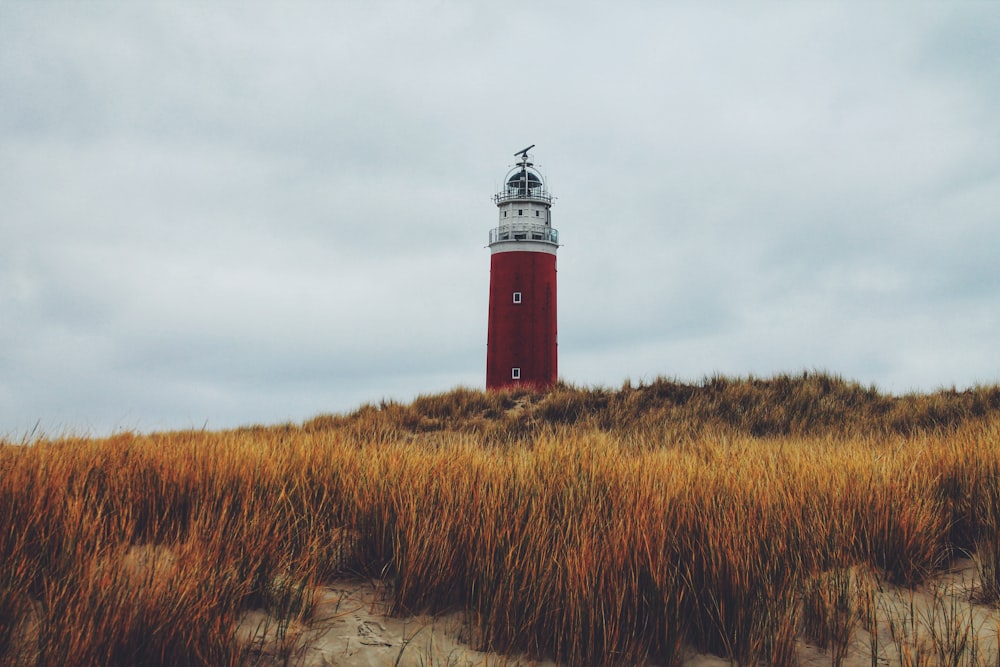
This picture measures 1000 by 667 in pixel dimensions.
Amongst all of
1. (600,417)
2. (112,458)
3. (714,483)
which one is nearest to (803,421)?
(600,417)

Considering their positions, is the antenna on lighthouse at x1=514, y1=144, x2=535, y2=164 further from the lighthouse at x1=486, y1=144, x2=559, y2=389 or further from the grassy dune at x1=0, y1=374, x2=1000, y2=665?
the grassy dune at x1=0, y1=374, x2=1000, y2=665

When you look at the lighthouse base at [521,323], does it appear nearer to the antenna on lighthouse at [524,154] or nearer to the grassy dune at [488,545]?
the antenna on lighthouse at [524,154]

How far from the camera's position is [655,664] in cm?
290

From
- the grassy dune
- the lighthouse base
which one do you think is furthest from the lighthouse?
the grassy dune

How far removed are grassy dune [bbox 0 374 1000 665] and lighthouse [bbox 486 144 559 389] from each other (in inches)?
873

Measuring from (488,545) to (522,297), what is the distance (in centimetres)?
2416

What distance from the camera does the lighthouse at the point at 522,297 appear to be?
27.1 meters

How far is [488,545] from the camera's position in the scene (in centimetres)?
316

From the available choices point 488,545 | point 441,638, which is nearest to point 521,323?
point 488,545

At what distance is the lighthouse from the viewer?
88.8 ft

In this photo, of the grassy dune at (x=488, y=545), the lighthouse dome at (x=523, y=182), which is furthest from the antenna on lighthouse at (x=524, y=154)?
the grassy dune at (x=488, y=545)

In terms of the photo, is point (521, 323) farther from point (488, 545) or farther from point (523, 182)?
point (488, 545)

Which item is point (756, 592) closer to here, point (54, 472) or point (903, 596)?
point (903, 596)

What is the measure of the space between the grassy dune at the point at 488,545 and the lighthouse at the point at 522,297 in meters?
22.2
